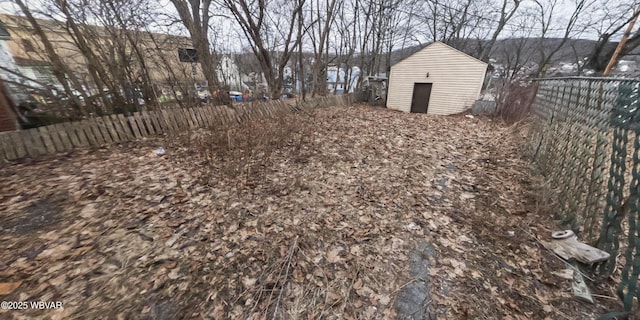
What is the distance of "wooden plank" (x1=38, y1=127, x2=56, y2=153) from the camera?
390 cm

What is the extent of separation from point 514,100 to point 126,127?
13.3 m

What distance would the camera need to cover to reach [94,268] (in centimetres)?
193

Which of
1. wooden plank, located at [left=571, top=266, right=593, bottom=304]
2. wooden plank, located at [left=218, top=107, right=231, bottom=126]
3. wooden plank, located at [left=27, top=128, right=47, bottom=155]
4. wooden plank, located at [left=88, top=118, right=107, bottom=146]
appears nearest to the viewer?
wooden plank, located at [left=571, top=266, right=593, bottom=304]

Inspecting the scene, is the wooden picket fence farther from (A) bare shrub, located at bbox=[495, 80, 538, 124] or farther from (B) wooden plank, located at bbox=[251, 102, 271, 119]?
(A) bare shrub, located at bbox=[495, 80, 538, 124]

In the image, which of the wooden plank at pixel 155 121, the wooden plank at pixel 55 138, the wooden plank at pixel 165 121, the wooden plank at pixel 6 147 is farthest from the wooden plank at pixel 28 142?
the wooden plank at pixel 165 121

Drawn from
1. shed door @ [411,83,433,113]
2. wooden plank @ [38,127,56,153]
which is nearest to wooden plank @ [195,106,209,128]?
wooden plank @ [38,127,56,153]

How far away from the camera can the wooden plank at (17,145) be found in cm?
362

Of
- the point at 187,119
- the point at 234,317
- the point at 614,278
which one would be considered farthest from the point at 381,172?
the point at 187,119

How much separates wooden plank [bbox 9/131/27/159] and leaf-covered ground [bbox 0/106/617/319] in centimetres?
38

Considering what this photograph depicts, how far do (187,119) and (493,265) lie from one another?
7.11m

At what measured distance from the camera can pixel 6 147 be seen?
3.58 meters

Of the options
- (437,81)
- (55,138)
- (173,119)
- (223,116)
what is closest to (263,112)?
(223,116)

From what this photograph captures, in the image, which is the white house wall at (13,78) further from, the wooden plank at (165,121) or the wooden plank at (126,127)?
the wooden plank at (165,121)

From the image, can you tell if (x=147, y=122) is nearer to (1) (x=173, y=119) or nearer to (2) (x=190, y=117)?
(1) (x=173, y=119)
